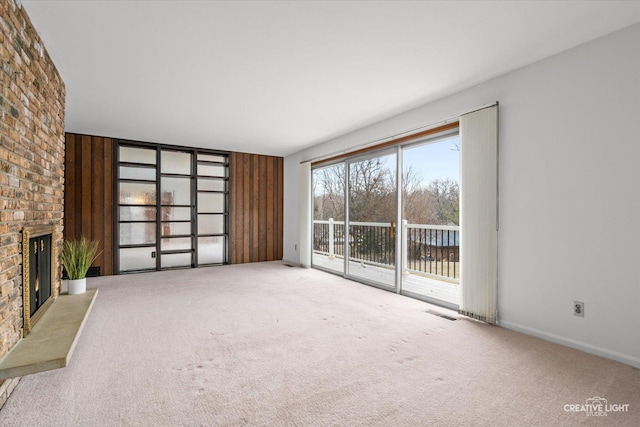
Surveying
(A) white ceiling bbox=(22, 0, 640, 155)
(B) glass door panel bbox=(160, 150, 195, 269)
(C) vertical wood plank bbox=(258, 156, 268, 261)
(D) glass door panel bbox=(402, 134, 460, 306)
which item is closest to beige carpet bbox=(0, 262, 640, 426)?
(D) glass door panel bbox=(402, 134, 460, 306)

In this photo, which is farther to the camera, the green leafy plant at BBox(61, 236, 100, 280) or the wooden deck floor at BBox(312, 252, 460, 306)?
the wooden deck floor at BBox(312, 252, 460, 306)

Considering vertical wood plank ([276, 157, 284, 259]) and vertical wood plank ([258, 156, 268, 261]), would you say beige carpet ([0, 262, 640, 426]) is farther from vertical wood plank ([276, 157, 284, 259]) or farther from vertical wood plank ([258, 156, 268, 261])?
vertical wood plank ([276, 157, 284, 259])

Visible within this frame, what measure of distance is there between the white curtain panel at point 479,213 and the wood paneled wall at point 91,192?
593 cm

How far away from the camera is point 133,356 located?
253 cm

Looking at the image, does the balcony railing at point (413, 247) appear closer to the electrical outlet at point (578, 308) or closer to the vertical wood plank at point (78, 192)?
the electrical outlet at point (578, 308)

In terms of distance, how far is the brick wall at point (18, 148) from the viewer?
1921mm

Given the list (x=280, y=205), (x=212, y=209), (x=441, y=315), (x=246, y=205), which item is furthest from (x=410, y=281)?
(x=212, y=209)

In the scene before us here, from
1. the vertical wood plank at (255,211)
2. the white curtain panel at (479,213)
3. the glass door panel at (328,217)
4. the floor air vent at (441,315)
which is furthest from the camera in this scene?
the vertical wood plank at (255,211)

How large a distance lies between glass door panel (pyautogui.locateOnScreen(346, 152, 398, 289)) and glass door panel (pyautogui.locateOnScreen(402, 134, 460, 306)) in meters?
0.26

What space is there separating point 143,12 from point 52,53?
1238 mm

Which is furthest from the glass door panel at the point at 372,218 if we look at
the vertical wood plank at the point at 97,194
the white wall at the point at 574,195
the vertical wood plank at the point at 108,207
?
the vertical wood plank at the point at 97,194

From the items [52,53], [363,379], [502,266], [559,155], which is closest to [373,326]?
[363,379]

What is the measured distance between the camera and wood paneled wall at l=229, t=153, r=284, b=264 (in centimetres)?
717

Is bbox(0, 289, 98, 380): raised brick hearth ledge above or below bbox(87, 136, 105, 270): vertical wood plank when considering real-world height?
below
